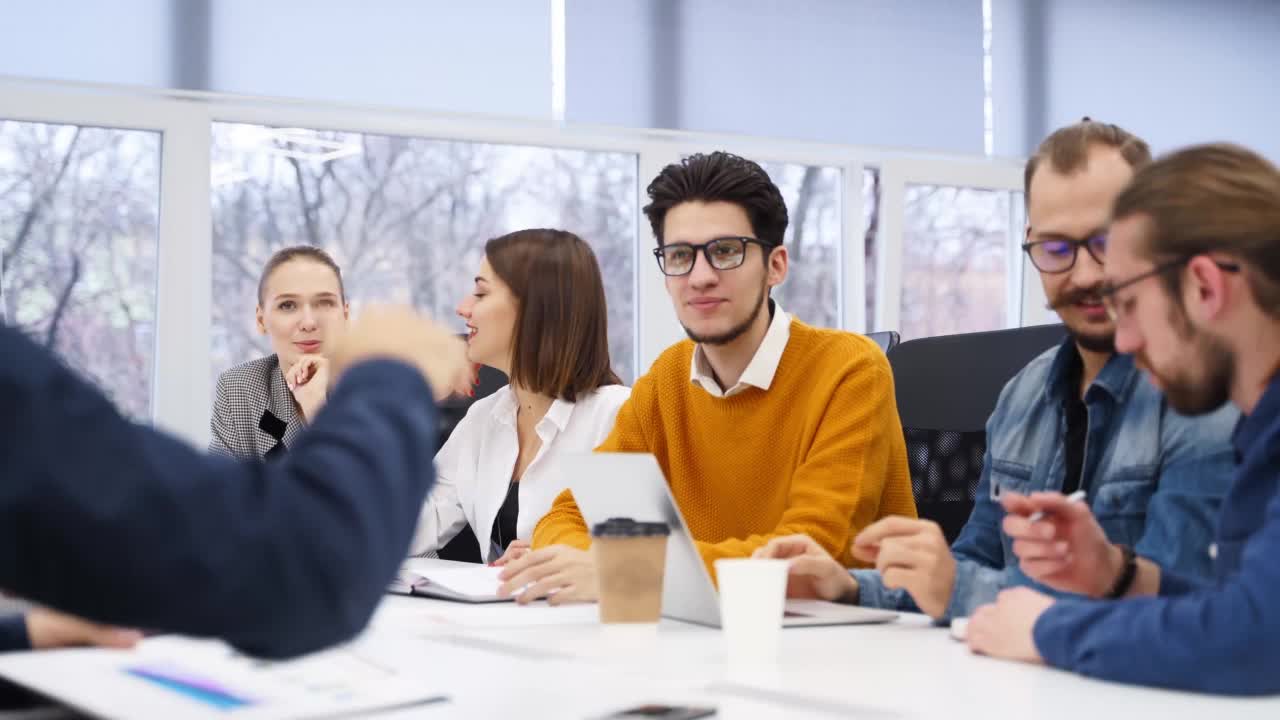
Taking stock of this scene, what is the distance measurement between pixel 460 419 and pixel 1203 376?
87.1 inches

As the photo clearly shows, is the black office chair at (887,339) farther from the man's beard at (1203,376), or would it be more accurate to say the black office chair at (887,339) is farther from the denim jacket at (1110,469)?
the man's beard at (1203,376)

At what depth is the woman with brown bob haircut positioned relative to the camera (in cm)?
269

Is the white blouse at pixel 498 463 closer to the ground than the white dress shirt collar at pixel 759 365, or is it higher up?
closer to the ground

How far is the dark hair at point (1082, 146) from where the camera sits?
65.7 inches

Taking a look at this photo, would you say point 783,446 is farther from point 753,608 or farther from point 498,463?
point 753,608

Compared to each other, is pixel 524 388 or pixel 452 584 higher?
pixel 524 388

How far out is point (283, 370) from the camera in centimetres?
331

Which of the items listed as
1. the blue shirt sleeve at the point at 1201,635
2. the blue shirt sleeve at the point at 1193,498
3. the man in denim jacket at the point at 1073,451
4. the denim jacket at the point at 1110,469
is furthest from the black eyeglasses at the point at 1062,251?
the blue shirt sleeve at the point at 1201,635

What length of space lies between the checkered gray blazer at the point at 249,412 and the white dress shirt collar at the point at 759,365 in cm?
126

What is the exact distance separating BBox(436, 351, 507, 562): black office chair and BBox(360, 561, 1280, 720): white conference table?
1461 millimetres

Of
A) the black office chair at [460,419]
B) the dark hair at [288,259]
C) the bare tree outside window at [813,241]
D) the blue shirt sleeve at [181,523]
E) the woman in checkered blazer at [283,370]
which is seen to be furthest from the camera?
the bare tree outside window at [813,241]

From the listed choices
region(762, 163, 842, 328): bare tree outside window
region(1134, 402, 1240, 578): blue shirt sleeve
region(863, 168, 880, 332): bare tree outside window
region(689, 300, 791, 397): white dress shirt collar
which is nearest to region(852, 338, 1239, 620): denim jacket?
region(1134, 402, 1240, 578): blue shirt sleeve

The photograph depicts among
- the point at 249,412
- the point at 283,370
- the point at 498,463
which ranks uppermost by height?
the point at 283,370

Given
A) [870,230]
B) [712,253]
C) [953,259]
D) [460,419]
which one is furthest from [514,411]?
[953,259]
